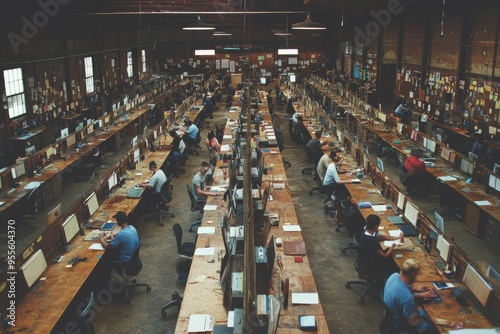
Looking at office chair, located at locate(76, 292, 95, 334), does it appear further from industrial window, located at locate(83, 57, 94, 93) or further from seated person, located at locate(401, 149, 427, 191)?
industrial window, located at locate(83, 57, 94, 93)

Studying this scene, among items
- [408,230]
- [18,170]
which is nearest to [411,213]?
[408,230]

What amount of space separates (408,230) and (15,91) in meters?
13.5

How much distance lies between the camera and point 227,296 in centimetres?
569

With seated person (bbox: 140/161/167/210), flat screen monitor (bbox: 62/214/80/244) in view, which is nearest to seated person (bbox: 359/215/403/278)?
flat screen monitor (bbox: 62/214/80/244)

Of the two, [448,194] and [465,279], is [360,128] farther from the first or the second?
[465,279]

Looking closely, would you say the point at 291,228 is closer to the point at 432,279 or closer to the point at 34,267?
the point at 432,279

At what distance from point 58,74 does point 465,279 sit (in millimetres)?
17353

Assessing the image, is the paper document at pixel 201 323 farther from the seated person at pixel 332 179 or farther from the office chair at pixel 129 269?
the seated person at pixel 332 179

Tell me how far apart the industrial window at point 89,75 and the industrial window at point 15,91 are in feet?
19.7

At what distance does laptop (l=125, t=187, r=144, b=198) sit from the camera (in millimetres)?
9755

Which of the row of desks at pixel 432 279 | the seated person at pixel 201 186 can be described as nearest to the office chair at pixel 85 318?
the row of desks at pixel 432 279

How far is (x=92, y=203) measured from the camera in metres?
8.57

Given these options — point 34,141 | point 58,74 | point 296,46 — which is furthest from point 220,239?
point 296,46

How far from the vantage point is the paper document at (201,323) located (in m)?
5.22
